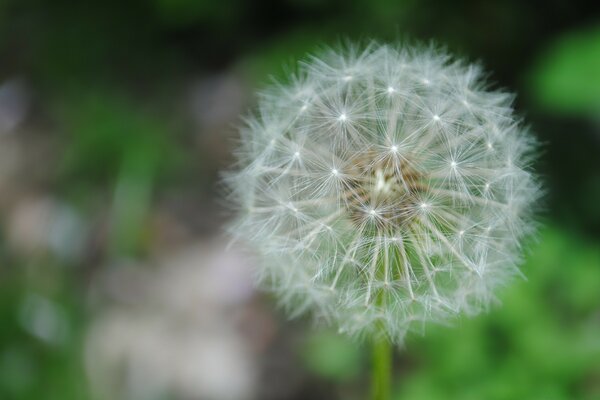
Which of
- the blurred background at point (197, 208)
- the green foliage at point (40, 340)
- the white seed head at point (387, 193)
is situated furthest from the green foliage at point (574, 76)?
the green foliage at point (40, 340)

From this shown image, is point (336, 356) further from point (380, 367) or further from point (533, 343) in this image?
point (380, 367)

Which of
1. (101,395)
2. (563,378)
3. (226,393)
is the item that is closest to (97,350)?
(101,395)

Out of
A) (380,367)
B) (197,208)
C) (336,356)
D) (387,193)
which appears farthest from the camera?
(197,208)

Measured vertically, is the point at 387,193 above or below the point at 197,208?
below

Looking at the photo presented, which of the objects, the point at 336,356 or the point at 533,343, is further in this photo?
the point at 336,356

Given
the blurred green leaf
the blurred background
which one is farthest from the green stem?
the blurred green leaf

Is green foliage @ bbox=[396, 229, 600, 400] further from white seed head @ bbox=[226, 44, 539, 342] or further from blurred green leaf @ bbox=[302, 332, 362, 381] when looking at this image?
white seed head @ bbox=[226, 44, 539, 342]

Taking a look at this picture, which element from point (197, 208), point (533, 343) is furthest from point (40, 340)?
point (533, 343)
